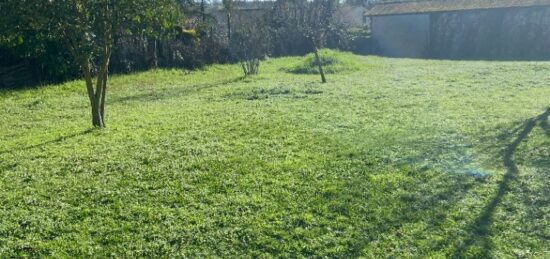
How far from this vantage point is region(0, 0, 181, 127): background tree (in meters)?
6.38

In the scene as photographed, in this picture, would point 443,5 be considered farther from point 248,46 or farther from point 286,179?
point 286,179

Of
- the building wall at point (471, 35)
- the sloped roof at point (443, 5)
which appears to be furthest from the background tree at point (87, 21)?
the sloped roof at point (443, 5)

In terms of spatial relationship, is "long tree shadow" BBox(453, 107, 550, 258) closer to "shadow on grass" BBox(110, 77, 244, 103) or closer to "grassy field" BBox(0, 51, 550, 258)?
"grassy field" BBox(0, 51, 550, 258)

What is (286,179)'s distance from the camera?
5141 mm

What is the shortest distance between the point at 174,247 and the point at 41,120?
6636mm

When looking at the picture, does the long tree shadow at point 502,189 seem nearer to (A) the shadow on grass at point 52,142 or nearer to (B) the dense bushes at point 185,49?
(A) the shadow on grass at point 52,142

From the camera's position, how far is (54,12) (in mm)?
6488

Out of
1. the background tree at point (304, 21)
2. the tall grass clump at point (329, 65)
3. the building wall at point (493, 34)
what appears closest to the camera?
the tall grass clump at point (329, 65)

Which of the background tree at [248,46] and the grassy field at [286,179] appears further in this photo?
the background tree at [248,46]

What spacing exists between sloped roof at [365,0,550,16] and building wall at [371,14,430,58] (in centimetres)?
37

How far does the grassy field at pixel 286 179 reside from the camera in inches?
151

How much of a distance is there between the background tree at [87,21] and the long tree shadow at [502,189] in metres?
5.48

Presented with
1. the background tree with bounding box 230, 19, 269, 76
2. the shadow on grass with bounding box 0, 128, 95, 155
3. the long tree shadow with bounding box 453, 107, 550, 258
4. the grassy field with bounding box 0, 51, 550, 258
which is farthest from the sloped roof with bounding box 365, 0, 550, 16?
the shadow on grass with bounding box 0, 128, 95, 155

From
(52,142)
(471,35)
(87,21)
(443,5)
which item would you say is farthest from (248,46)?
(443,5)
